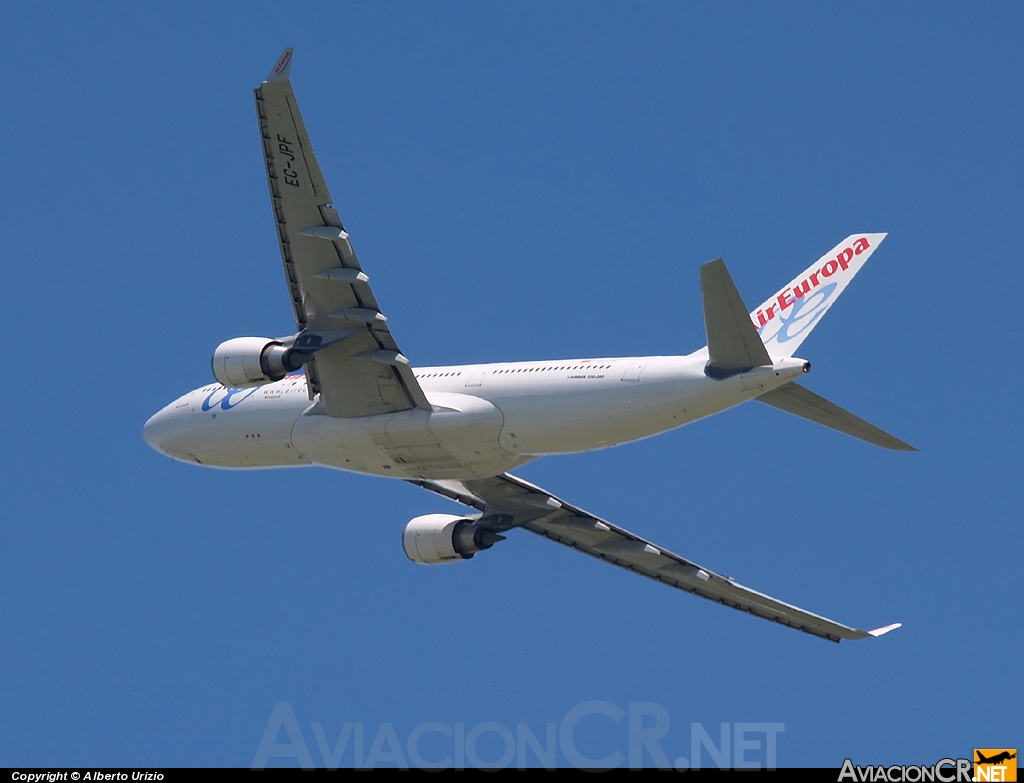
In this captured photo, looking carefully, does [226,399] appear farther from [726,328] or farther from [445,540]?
[726,328]

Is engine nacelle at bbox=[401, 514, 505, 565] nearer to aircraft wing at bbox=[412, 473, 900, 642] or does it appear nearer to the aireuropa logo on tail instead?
aircraft wing at bbox=[412, 473, 900, 642]

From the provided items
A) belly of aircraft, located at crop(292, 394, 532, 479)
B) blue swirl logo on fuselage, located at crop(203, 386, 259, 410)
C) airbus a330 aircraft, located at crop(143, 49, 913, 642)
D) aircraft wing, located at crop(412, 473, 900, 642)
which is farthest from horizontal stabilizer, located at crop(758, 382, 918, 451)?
blue swirl logo on fuselage, located at crop(203, 386, 259, 410)

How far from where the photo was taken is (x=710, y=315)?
32.9 m

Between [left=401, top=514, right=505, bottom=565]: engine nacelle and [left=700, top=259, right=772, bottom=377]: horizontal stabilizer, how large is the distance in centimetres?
1094

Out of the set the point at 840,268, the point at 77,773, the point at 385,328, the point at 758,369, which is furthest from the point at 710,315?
the point at 77,773

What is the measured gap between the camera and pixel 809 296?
36625 mm

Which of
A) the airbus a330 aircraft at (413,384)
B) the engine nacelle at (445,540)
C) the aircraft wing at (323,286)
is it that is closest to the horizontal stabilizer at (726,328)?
the airbus a330 aircraft at (413,384)

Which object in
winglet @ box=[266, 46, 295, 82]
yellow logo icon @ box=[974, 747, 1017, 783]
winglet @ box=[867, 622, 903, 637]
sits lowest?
yellow logo icon @ box=[974, 747, 1017, 783]

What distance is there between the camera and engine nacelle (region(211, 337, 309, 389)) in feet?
120

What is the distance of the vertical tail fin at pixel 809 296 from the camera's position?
1428 inches

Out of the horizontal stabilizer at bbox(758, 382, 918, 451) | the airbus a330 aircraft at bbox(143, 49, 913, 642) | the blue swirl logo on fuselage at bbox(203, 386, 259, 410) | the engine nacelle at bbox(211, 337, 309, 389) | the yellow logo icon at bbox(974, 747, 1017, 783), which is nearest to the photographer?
the yellow logo icon at bbox(974, 747, 1017, 783)

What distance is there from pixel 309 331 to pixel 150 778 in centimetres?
1123

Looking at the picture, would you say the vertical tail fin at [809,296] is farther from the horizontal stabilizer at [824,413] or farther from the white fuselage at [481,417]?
the white fuselage at [481,417]

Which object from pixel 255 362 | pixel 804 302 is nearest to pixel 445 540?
pixel 255 362
